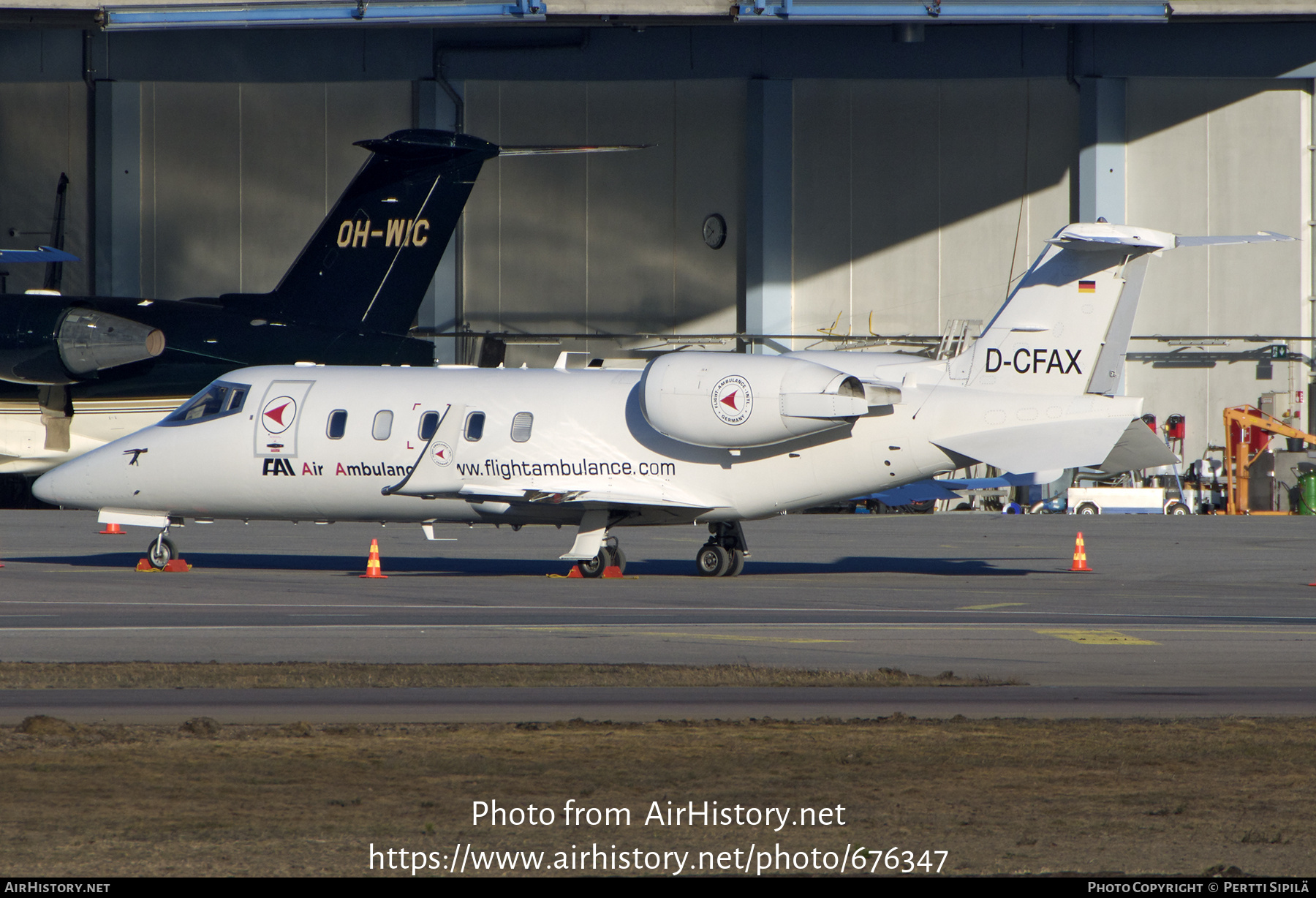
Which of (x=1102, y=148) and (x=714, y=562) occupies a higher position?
(x=1102, y=148)

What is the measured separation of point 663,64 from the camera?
48.7m

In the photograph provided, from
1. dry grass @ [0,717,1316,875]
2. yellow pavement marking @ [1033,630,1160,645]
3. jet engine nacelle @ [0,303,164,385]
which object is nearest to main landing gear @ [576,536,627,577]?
yellow pavement marking @ [1033,630,1160,645]

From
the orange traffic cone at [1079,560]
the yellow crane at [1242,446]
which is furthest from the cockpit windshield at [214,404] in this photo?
the yellow crane at [1242,446]

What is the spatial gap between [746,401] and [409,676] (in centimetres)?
963

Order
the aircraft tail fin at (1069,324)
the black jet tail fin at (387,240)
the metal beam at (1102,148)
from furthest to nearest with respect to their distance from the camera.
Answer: the metal beam at (1102,148), the black jet tail fin at (387,240), the aircraft tail fin at (1069,324)

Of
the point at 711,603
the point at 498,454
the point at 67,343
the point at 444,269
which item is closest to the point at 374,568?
the point at 498,454

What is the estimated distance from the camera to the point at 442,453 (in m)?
22.1

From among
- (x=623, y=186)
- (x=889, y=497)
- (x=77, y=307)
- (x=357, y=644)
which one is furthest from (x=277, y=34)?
(x=357, y=644)

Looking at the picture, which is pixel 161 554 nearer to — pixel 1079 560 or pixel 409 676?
pixel 409 676

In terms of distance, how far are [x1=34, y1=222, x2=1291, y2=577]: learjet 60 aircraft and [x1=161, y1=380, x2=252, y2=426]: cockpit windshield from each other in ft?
0.12

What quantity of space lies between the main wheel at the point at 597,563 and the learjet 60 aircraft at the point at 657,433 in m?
0.02

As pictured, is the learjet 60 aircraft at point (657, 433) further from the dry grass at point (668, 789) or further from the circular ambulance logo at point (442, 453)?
the dry grass at point (668, 789)

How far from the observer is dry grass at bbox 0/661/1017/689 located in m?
12.1

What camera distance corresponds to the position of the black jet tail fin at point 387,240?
30812 millimetres
